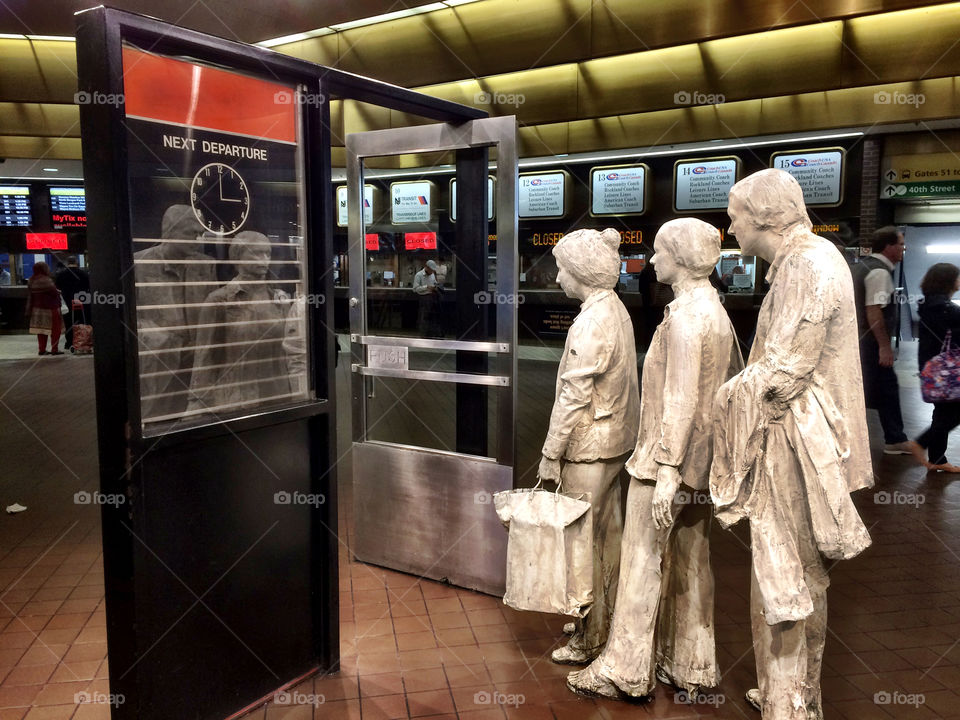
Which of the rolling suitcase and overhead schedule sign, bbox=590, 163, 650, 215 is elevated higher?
overhead schedule sign, bbox=590, 163, 650, 215

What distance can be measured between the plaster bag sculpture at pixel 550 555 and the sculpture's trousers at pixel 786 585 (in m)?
0.66

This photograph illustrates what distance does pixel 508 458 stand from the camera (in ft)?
12.4

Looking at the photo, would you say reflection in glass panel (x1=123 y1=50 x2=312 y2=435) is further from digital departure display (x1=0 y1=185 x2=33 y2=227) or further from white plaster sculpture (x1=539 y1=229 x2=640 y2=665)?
digital departure display (x1=0 y1=185 x2=33 y2=227)

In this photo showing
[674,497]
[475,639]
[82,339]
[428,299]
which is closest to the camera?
[674,497]

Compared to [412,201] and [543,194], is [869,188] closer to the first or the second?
[543,194]

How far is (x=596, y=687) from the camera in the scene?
2.96 metres

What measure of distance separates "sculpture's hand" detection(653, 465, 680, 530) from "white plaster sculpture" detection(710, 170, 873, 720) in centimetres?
18

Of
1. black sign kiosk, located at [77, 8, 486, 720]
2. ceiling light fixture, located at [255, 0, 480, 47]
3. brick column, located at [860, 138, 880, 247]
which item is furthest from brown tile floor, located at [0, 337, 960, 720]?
brick column, located at [860, 138, 880, 247]

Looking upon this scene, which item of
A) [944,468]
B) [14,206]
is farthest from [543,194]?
[14,206]

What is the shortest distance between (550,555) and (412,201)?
8.90m

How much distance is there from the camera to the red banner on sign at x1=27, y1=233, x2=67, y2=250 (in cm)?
1429

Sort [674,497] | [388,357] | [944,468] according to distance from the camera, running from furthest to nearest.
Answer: [944,468], [388,357], [674,497]

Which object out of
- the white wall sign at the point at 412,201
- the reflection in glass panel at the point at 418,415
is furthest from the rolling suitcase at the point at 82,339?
the white wall sign at the point at 412,201

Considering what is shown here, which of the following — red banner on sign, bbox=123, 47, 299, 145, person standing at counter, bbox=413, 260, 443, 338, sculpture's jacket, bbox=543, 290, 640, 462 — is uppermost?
red banner on sign, bbox=123, 47, 299, 145
